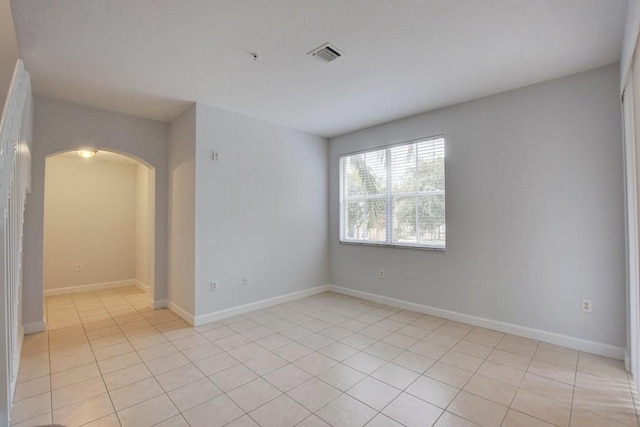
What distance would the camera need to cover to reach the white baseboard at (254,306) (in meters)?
3.62

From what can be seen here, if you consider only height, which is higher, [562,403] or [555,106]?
[555,106]

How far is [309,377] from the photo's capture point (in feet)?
7.84

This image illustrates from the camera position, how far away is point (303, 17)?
6.77 ft

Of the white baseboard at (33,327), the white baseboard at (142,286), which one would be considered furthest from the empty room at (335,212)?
the white baseboard at (142,286)

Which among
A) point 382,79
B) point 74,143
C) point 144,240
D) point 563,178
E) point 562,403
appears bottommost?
point 562,403

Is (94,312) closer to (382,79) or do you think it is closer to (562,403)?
(382,79)

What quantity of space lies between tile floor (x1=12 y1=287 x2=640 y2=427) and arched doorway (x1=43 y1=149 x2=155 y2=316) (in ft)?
6.39

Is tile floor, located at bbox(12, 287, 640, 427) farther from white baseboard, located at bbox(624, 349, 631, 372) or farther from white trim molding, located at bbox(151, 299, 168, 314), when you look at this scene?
white trim molding, located at bbox(151, 299, 168, 314)

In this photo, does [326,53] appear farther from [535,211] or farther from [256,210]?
[535,211]

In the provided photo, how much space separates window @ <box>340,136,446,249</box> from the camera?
12.7 feet

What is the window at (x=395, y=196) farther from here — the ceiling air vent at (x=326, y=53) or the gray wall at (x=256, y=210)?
the ceiling air vent at (x=326, y=53)

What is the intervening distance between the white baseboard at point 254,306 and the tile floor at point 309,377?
0.15 metres

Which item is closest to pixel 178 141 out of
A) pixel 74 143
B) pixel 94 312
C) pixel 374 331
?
pixel 74 143

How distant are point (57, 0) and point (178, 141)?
7.19 ft
